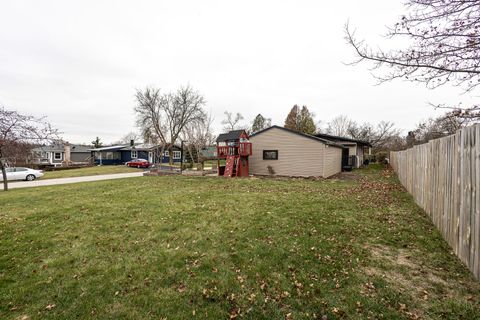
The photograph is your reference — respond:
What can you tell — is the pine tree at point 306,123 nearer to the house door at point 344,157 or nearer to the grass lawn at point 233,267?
the house door at point 344,157

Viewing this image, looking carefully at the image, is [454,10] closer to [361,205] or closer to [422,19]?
[422,19]

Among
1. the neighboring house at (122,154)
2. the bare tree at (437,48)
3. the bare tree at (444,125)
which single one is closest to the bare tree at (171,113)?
the neighboring house at (122,154)

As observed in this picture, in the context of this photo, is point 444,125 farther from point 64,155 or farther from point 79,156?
point 79,156

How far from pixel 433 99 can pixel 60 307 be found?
715 cm

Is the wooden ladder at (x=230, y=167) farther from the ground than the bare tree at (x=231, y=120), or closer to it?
closer to it

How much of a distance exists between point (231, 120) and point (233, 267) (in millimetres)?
55138

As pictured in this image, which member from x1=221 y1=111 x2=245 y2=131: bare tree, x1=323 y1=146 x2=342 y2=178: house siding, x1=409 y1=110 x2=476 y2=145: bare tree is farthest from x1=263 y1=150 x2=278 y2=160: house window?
x1=221 y1=111 x2=245 y2=131: bare tree

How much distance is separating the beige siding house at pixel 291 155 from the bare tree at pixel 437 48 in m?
12.1

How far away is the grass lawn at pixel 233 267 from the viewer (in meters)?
2.62

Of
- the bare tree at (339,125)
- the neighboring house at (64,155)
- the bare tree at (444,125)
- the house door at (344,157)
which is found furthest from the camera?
the bare tree at (339,125)

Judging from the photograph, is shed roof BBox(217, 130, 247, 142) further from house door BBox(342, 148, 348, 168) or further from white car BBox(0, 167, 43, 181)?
white car BBox(0, 167, 43, 181)

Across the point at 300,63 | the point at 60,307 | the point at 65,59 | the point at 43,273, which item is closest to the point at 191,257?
the point at 60,307

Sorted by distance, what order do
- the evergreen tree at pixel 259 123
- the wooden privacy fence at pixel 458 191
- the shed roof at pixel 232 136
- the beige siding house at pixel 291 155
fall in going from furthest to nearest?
the evergreen tree at pixel 259 123, the shed roof at pixel 232 136, the beige siding house at pixel 291 155, the wooden privacy fence at pixel 458 191

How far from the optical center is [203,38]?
13.7m
